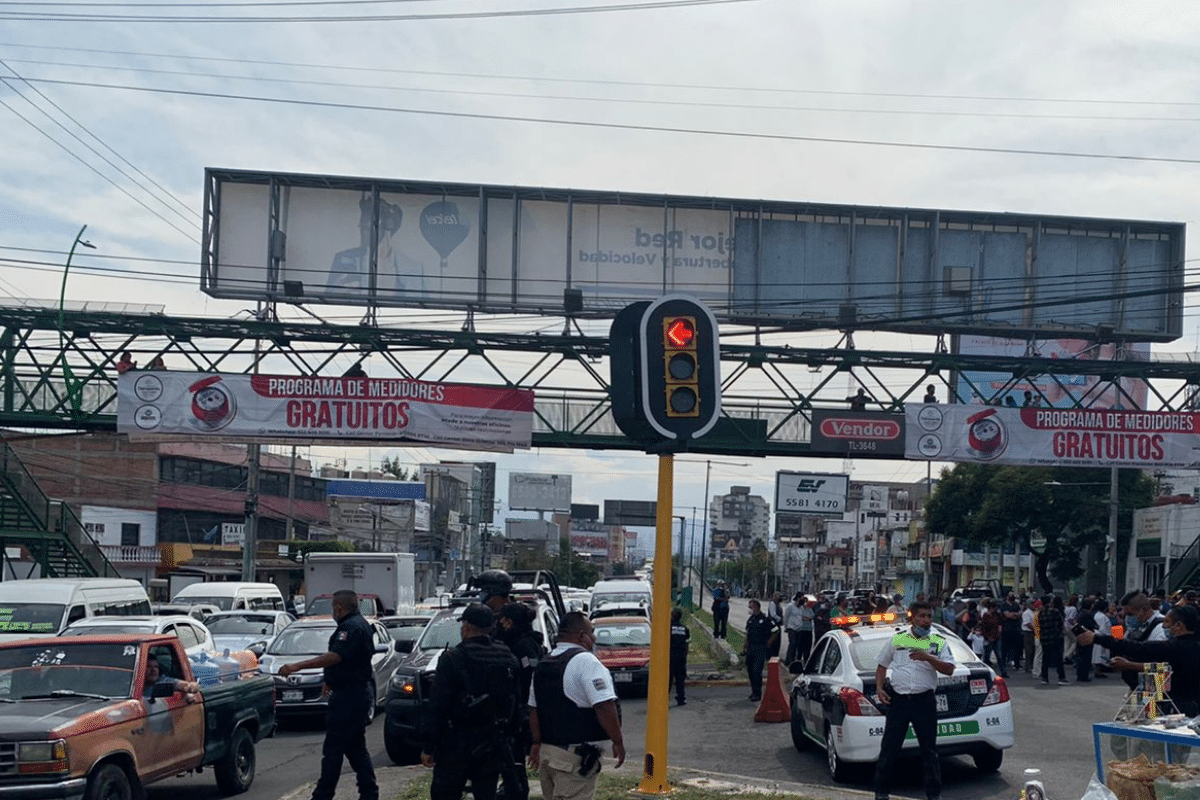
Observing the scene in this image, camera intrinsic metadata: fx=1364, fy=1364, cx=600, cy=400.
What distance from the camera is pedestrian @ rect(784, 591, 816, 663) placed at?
1056 inches

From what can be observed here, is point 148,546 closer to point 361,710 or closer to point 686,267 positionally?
point 686,267

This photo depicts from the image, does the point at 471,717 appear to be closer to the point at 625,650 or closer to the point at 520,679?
the point at 520,679

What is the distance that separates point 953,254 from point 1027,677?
987 centimetres

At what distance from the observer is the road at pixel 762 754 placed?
42.8 feet

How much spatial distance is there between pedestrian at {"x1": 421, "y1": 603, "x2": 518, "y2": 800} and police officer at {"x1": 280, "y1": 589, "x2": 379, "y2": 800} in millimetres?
2359

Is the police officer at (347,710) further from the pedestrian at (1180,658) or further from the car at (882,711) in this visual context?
the pedestrian at (1180,658)

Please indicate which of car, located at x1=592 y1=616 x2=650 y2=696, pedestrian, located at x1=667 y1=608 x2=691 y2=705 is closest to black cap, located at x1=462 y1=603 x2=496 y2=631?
pedestrian, located at x1=667 y1=608 x2=691 y2=705

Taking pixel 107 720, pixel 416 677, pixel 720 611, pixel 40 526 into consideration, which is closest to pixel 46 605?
pixel 416 677

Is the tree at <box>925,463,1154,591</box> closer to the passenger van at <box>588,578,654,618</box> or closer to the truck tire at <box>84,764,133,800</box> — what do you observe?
the passenger van at <box>588,578,654,618</box>

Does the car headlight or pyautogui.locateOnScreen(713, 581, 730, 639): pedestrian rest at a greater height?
the car headlight

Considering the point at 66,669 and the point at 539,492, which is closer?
the point at 66,669

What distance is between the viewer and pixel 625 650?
937 inches

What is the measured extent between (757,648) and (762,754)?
686 centimetres

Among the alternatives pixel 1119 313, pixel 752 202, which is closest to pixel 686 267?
pixel 752 202
